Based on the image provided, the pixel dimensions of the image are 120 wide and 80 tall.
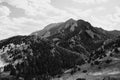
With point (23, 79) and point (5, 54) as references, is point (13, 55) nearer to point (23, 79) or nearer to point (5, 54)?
point (5, 54)

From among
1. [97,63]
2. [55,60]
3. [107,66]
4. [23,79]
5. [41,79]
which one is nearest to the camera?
[107,66]

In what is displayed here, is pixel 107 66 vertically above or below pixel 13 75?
above

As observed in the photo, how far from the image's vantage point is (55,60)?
7657 inches

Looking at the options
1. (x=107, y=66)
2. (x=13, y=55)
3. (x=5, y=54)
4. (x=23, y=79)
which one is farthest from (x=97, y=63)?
(x=5, y=54)

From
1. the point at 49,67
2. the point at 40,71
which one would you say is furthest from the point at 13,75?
the point at 49,67

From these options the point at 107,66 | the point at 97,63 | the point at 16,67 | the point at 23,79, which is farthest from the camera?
the point at 16,67

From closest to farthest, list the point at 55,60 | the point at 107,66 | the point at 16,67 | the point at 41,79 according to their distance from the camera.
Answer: the point at 107,66, the point at 41,79, the point at 16,67, the point at 55,60

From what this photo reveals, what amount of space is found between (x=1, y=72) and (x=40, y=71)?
3814 centimetres

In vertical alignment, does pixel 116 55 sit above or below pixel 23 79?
above

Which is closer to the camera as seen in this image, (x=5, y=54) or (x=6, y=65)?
(x=6, y=65)

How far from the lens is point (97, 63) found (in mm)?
103000

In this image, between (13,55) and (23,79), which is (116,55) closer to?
(23,79)

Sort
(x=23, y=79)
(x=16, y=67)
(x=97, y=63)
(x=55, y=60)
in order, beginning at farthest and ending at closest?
(x=55, y=60)
(x=16, y=67)
(x=23, y=79)
(x=97, y=63)

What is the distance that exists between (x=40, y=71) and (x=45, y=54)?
91.0 ft
